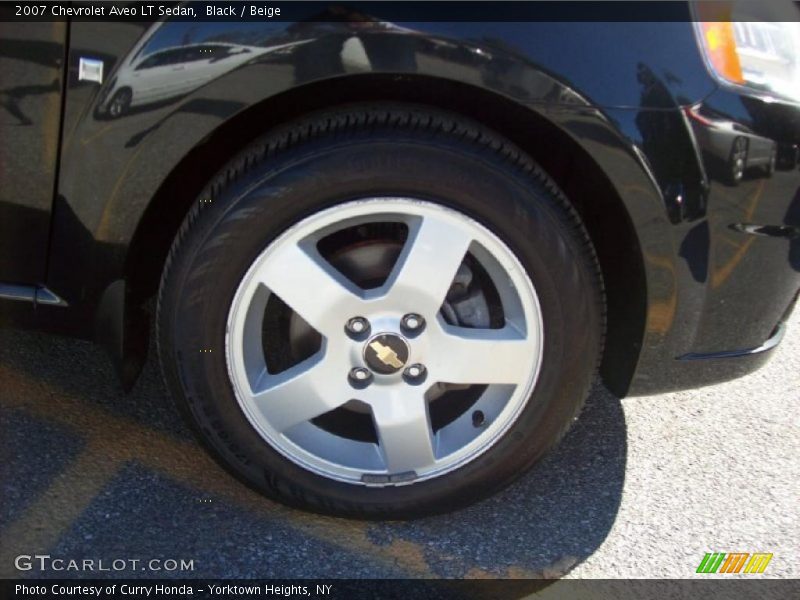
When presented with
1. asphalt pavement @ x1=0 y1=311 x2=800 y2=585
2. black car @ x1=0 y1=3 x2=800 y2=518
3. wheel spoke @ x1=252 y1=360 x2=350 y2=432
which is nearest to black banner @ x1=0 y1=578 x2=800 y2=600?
asphalt pavement @ x1=0 y1=311 x2=800 y2=585

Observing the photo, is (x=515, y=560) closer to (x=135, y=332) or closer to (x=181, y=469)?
(x=181, y=469)

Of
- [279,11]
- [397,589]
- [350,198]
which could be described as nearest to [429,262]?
[350,198]

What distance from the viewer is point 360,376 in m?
2.08

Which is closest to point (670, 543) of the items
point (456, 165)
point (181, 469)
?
point (456, 165)

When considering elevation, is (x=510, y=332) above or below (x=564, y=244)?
below

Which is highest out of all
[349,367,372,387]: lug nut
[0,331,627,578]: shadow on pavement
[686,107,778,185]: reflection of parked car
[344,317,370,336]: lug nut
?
[686,107,778,185]: reflection of parked car

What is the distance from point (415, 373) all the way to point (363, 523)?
16.6 inches

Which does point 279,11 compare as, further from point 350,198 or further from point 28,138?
point 28,138

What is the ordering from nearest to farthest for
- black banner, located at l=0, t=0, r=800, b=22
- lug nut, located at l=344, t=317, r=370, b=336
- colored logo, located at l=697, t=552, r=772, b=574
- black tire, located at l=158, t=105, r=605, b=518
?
black banner, located at l=0, t=0, r=800, b=22, black tire, located at l=158, t=105, r=605, b=518, lug nut, located at l=344, t=317, r=370, b=336, colored logo, located at l=697, t=552, r=772, b=574

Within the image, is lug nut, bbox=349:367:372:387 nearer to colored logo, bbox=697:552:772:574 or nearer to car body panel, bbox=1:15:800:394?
car body panel, bbox=1:15:800:394

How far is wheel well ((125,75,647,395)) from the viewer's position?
193cm

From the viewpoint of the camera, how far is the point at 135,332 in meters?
2.14

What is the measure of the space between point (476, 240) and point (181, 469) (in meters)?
0.97

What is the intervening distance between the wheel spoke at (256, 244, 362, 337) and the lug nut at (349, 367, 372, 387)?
11 cm
